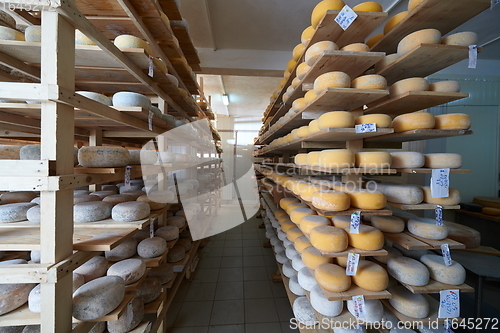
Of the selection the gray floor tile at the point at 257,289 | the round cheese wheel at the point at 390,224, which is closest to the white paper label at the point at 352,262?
the round cheese wheel at the point at 390,224

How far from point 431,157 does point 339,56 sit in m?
0.95

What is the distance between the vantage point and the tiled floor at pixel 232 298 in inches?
77.4

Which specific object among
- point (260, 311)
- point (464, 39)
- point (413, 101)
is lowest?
point (260, 311)

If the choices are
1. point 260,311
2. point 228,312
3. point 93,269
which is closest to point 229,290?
point 228,312

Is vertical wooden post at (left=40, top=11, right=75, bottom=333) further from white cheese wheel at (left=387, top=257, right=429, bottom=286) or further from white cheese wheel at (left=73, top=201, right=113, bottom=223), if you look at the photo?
white cheese wheel at (left=387, top=257, right=429, bottom=286)

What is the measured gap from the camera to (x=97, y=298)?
1.08 m

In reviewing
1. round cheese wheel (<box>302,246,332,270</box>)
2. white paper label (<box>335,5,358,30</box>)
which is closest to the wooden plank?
white paper label (<box>335,5,358,30</box>)

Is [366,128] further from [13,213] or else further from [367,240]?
[13,213]

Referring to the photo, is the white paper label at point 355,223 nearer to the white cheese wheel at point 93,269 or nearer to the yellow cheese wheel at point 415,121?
the yellow cheese wheel at point 415,121

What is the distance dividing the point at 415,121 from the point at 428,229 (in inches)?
29.4

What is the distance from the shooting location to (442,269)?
51.5 inches

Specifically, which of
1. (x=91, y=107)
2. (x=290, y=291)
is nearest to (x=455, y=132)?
(x=290, y=291)

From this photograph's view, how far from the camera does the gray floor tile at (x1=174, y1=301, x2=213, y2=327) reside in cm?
198

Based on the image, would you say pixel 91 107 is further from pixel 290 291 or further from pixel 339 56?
pixel 290 291
